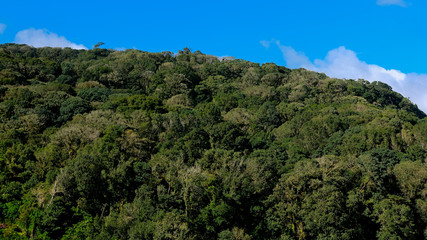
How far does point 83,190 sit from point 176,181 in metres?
10.3

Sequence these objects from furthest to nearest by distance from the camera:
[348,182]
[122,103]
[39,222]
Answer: [122,103] < [348,182] < [39,222]

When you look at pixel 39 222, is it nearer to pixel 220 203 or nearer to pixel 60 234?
pixel 60 234

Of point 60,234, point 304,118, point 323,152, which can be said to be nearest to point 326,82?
point 304,118

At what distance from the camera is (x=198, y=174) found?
135 ft

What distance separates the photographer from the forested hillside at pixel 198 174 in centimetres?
3778

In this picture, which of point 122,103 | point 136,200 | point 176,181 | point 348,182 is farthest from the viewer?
point 122,103

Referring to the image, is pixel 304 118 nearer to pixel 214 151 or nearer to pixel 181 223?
pixel 214 151

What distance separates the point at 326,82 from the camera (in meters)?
101

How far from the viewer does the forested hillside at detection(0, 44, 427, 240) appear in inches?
1487

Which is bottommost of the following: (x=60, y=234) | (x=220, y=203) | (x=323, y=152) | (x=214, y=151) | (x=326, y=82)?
(x=60, y=234)

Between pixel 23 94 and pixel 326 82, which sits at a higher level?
pixel 326 82

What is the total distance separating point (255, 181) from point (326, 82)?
6623cm

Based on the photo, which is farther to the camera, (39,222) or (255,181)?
(255,181)

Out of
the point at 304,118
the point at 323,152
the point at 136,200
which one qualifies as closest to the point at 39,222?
the point at 136,200
